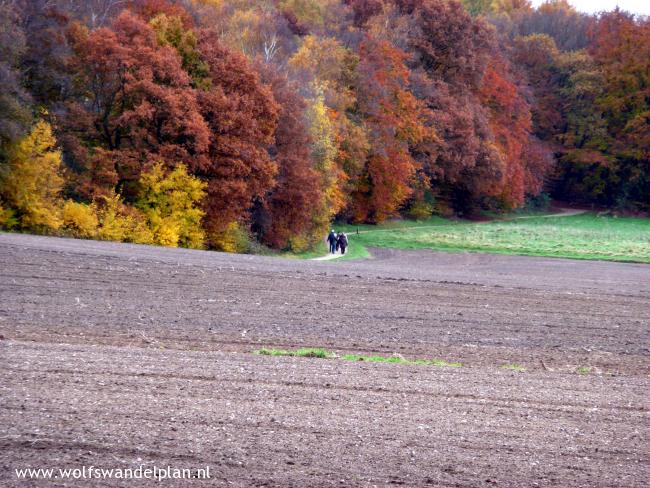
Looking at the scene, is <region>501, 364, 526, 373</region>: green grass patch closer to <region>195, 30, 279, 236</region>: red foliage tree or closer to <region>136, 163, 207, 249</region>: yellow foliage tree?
<region>136, 163, 207, 249</region>: yellow foliage tree

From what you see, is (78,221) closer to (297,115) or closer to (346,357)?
(297,115)

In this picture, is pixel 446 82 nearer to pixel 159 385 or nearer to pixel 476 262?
pixel 476 262

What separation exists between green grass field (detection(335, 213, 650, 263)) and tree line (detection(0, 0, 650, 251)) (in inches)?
105

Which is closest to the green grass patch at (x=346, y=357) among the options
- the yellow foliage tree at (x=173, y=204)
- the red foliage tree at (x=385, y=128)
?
the yellow foliage tree at (x=173, y=204)

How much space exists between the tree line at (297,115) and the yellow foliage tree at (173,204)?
0.09 m

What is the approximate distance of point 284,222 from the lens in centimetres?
4672

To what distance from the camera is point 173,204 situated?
39875 mm

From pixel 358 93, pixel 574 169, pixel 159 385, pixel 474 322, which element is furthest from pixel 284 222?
pixel 574 169

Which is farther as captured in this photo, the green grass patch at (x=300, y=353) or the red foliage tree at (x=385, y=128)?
the red foliage tree at (x=385, y=128)

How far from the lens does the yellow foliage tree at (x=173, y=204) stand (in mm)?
39250

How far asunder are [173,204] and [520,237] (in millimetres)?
28331

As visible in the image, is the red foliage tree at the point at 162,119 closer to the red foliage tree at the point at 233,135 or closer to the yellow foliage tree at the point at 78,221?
the red foliage tree at the point at 233,135

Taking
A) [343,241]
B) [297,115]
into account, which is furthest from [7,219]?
[343,241]

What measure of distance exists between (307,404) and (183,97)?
31.7 metres
